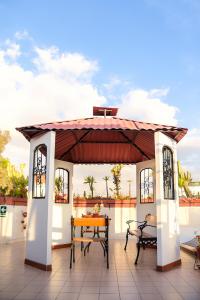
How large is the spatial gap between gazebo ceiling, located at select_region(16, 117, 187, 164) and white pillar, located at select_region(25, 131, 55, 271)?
56 centimetres

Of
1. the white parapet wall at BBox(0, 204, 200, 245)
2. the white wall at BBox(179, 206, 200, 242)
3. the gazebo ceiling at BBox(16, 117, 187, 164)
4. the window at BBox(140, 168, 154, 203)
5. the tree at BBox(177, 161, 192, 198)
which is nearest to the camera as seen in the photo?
the gazebo ceiling at BBox(16, 117, 187, 164)

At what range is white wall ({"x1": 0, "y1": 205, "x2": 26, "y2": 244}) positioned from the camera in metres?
10.2

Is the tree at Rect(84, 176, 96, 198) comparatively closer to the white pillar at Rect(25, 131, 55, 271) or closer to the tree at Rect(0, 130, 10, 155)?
the tree at Rect(0, 130, 10, 155)

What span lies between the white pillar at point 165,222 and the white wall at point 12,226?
19.3 feet

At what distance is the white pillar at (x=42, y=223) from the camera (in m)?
6.27

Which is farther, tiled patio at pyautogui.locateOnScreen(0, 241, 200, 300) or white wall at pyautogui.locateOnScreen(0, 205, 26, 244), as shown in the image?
white wall at pyautogui.locateOnScreen(0, 205, 26, 244)

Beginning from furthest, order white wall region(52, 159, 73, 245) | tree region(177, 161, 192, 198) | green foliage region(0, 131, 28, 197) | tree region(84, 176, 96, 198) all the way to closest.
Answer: tree region(84, 176, 96, 198)
tree region(177, 161, 192, 198)
green foliage region(0, 131, 28, 197)
white wall region(52, 159, 73, 245)

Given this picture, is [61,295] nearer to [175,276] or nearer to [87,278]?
[87,278]

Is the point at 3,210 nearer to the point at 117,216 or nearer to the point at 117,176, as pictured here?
the point at 117,216

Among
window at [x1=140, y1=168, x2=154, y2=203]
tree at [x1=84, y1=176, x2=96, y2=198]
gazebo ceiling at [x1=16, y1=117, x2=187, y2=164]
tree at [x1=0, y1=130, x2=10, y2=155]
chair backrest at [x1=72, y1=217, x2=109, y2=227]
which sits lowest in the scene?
chair backrest at [x1=72, y1=217, x2=109, y2=227]

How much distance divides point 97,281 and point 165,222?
2015mm

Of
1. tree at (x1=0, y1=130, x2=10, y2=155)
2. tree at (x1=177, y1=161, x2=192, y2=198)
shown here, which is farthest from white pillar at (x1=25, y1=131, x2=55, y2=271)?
tree at (x1=177, y1=161, x2=192, y2=198)

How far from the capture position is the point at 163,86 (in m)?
10.1

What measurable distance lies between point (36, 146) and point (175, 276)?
405 cm
